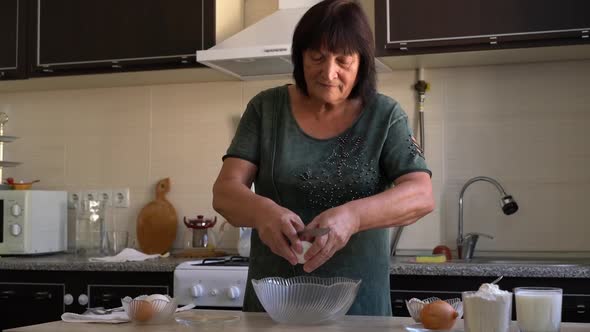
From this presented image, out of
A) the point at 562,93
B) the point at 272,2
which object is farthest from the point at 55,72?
the point at 562,93

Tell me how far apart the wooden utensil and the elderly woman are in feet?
5.40

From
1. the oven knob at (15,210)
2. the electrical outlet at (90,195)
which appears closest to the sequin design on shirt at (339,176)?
the oven knob at (15,210)

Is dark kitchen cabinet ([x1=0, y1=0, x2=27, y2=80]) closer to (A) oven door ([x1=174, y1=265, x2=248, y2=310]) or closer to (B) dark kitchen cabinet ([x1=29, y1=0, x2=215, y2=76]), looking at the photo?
(B) dark kitchen cabinet ([x1=29, y1=0, x2=215, y2=76])

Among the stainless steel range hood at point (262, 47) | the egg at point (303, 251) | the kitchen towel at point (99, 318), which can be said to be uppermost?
the stainless steel range hood at point (262, 47)

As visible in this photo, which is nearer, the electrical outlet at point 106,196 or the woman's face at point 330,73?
the woman's face at point 330,73

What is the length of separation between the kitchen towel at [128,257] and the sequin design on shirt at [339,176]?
1.46 m

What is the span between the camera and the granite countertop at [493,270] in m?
2.47

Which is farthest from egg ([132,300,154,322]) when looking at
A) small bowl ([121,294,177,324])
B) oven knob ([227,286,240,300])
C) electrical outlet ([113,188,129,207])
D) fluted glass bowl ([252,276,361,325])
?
electrical outlet ([113,188,129,207])

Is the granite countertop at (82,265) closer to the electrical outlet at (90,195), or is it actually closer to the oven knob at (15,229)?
the oven knob at (15,229)

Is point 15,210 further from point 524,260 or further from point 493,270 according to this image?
point 524,260

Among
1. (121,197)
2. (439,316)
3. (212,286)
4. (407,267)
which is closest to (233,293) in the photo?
(212,286)

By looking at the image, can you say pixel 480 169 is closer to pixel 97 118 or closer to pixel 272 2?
pixel 272 2

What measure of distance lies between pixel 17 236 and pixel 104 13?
990 mm

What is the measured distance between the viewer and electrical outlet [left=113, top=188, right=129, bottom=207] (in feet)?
11.6
